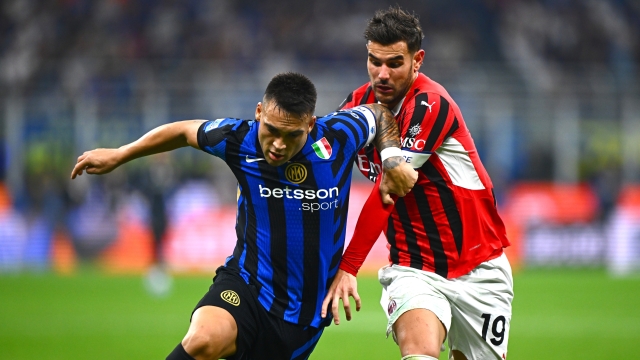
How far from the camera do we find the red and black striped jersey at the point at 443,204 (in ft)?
16.3

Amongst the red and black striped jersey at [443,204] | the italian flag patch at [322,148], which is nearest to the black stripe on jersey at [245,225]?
the italian flag patch at [322,148]

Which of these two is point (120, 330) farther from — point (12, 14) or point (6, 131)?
point (12, 14)

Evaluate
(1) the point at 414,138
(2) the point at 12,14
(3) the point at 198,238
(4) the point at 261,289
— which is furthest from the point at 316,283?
(2) the point at 12,14

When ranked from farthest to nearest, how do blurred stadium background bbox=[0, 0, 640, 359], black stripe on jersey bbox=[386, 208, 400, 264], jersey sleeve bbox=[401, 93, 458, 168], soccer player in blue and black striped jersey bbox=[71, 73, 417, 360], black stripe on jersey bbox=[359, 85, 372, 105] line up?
blurred stadium background bbox=[0, 0, 640, 359], black stripe on jersey bbox=[359, 85, 372, 105], black stripe on jersey bbox=[386, 208, 400, 264], jersey sleeve bbox=[401, 93, 458, 168], soccer player in blue and black striped jersey bbox=[71, 73, 417, 360]

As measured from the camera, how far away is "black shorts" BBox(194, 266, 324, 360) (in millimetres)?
4516

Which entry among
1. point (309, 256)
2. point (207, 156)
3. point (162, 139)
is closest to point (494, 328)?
point (309, 256)

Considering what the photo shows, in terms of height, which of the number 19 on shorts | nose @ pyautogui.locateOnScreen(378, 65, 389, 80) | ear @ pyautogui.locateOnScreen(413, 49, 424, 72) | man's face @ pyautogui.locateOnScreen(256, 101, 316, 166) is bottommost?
the number 19 on shorts

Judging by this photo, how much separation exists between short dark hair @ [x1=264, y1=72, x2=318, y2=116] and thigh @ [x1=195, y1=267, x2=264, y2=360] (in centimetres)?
103

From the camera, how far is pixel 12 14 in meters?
20.9

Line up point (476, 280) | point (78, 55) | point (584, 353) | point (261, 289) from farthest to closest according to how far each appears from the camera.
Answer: point (78, 55)
point (584, 353)
point (476, 280)
point (261, 289)

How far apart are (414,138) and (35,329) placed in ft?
23.0

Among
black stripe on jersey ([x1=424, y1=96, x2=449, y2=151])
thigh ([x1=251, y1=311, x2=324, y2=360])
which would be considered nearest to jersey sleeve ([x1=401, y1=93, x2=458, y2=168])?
black stripe on jersey ([x1=424, y1=96, x2=449, y2=151])

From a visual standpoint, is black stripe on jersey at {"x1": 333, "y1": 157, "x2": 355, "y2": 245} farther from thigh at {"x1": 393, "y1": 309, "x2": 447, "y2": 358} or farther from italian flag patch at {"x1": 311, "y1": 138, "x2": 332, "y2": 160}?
thigh at {"x1": 393, "y1": 309, "x2": 447, "y2": 358}

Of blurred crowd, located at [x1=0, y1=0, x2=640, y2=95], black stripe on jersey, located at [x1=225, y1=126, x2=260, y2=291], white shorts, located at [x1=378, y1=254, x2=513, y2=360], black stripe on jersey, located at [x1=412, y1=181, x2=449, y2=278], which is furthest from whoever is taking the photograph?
blurred crowd, located at [x1=0, y1=0, x2=640, y2=95]
